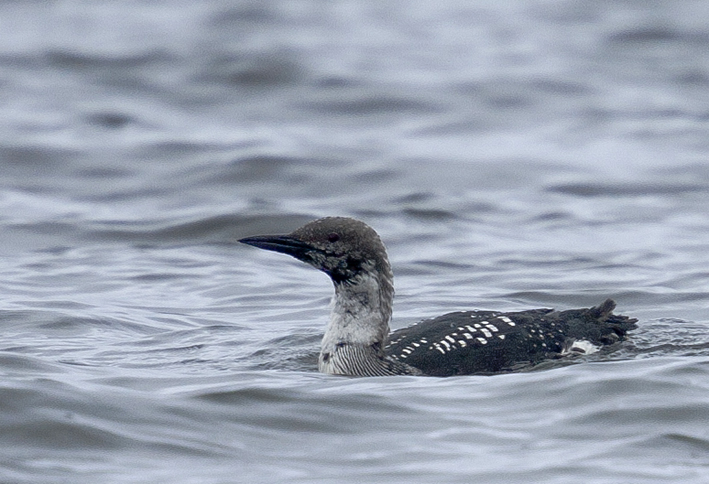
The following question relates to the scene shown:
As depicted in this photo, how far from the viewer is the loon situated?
7090 mm

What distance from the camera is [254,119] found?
1712 centimetres

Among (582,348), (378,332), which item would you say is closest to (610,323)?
(582,348)

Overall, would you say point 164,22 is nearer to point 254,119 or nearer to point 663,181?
point 254,119

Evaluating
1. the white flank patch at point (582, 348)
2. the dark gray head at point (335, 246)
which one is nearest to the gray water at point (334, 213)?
the white flank patch at point (582, 348)

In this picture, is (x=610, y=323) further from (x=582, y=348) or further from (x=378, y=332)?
(x=378, y=332)

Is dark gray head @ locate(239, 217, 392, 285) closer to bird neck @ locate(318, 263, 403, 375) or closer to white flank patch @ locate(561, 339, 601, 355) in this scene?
bird neck @ locate(318, 263, 403, 375)

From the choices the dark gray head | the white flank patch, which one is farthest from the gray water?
the dark gray head

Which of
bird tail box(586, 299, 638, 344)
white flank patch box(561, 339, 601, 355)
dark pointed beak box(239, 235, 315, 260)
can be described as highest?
dark pointed beak box(239, 235, 315, 260)

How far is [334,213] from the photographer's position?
1283cm

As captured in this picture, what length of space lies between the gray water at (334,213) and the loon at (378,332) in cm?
22

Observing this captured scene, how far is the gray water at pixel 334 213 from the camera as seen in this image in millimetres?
5863

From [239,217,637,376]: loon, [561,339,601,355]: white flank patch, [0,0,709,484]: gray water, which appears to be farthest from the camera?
[561,339,601,355]: white flank patch

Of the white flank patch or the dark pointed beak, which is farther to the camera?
the white flank patch

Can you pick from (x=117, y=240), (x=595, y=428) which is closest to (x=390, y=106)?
(x=117, y=240)
